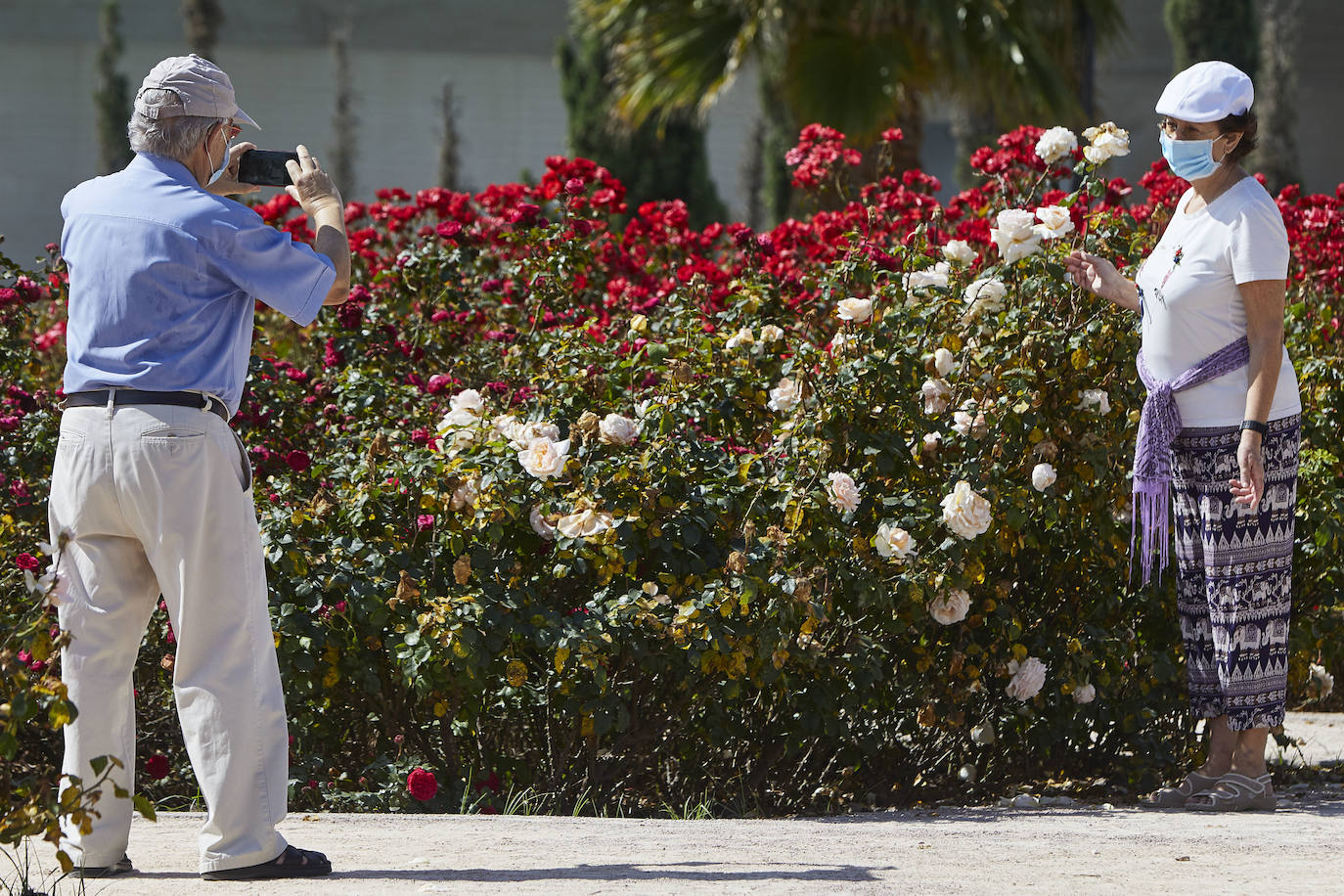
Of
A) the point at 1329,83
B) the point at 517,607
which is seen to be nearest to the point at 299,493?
the point at 517,607

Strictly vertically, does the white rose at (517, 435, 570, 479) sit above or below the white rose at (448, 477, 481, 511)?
above

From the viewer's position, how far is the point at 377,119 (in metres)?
22.3

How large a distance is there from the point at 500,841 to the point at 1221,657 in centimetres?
171

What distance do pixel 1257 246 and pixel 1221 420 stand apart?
391 mm

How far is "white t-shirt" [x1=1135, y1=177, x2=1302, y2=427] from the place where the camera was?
3264 millimetres

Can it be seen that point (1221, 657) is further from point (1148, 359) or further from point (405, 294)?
point (405, 294)

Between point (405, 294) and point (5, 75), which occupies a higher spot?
point (5, 75)

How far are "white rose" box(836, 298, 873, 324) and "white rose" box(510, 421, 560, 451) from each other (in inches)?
30.6

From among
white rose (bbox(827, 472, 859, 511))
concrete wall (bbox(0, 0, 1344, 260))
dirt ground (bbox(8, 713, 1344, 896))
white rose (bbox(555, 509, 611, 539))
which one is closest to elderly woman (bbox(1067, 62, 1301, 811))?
dirt ground (bbox(8, 713, 1344, 896))

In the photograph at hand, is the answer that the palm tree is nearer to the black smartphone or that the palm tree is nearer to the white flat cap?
the white flat cap

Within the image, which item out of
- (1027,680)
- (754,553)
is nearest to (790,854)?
(754,553)

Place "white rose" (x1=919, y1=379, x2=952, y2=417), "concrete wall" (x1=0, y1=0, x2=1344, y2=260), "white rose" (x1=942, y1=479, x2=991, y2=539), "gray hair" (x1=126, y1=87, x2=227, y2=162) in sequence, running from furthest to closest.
→ "concrete wall" (x1=0, y1=0, x2=1344, y2=260), "white rose" (x1=919, y1=379, x2=952, y2=417), "white rose" (x1=942, y1=479, x2=991, y2=539), "gray hair" (x1=126, y1=87, x2=227, y2=162)

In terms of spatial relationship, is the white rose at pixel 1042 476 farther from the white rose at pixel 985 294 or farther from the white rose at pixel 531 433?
the white rose at pixel 531 433

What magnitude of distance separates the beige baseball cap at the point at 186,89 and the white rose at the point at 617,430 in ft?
3.75
